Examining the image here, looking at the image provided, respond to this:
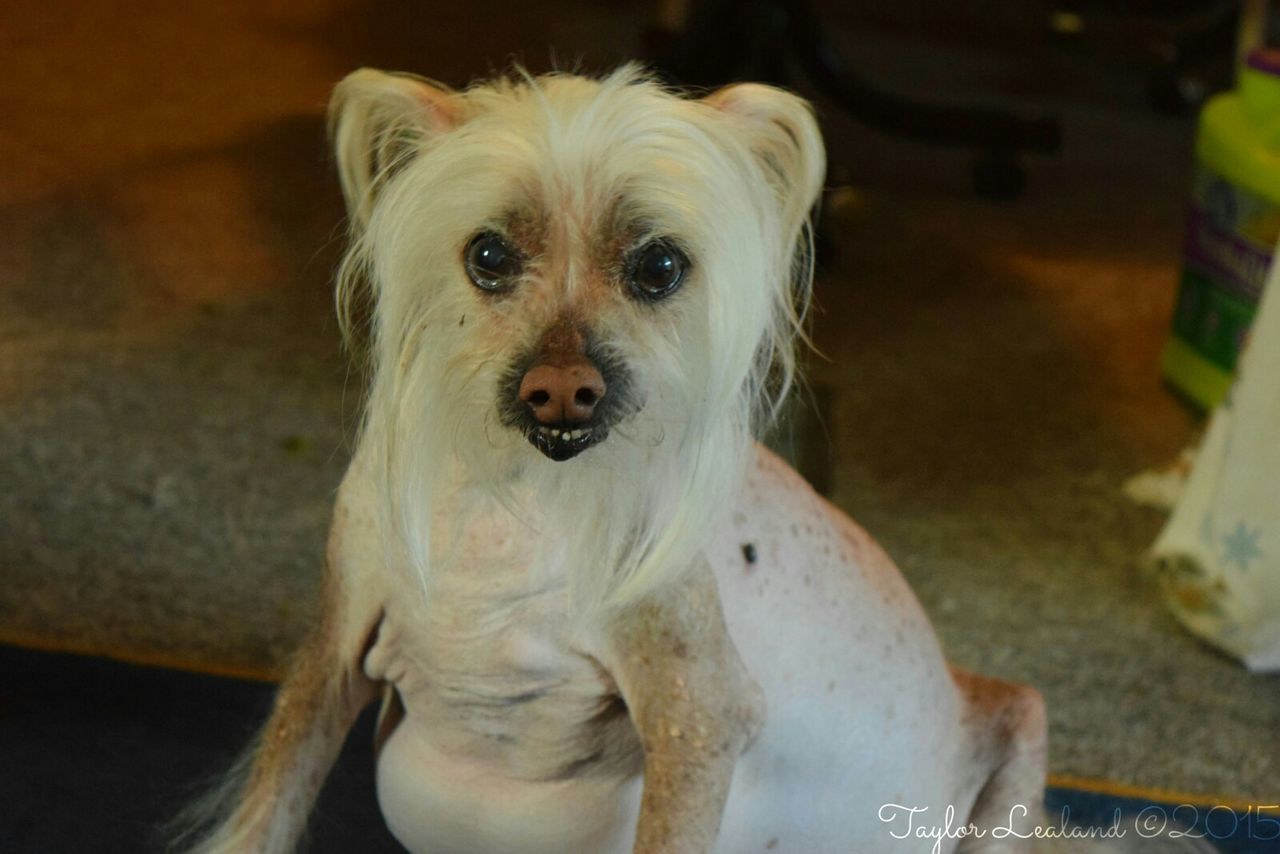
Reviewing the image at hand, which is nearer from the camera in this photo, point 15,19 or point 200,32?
point 15,19

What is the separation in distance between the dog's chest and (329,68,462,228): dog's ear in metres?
0.20

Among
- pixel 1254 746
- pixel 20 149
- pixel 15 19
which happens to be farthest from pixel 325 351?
pixel 1254 746

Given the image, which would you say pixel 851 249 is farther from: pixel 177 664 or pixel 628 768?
pixel 628 768

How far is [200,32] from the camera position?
2.64 metres

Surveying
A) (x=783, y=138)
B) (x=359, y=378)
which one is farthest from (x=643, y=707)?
(x=359, y=378)

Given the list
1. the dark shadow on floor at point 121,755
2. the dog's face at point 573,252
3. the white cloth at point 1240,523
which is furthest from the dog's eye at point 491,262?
the white cloth at point 1240,523

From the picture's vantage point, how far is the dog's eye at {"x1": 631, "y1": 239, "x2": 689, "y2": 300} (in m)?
0.61

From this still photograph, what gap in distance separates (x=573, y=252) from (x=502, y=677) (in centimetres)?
22

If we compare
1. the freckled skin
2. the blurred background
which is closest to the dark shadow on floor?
the blurred background

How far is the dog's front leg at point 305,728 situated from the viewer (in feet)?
2.39

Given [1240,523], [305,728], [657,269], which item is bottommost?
[1240,523]

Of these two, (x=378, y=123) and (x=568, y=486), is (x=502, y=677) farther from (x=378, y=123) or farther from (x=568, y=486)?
(x=378, y=123)

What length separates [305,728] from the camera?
74 centimetres

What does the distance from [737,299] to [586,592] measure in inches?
6.2
